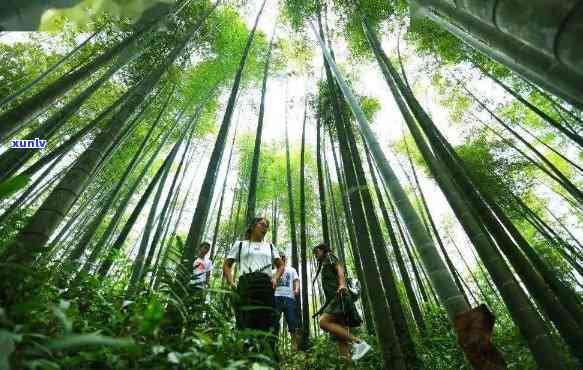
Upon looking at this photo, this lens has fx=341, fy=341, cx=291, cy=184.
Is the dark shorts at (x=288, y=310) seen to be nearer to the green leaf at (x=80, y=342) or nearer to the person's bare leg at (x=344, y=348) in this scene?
the person's bare leg at (x=344, y=348)

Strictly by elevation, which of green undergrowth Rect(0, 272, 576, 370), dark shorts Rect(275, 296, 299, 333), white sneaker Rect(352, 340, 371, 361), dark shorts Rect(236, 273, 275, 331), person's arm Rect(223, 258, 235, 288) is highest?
dark shorts Rect(275, 296, 299, 333)

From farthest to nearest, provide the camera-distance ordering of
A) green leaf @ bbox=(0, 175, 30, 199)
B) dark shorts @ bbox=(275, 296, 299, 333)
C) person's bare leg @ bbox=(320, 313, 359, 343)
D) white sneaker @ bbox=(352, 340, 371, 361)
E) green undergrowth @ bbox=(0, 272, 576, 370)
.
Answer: dark shorts @ bbox=(275, 296, 299, 333), person's bare leg @ bbox=(320, 313, 359, 343), white sneaker @ bbox=(352, 340, 371, 361), green leaf @ bbox=(0, 175, 30, 199), green undergrowth @ bbox=(0, 272, 576, 370)

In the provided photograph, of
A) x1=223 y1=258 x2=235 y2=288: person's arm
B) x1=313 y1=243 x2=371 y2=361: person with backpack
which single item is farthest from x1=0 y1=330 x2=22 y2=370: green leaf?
x1=313 y1=243 x2=371 y2=361: person with backpack

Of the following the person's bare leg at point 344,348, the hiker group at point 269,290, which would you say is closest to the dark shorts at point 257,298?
the hiker group at point 269,290

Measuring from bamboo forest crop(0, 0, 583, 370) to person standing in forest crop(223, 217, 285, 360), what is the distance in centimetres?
1

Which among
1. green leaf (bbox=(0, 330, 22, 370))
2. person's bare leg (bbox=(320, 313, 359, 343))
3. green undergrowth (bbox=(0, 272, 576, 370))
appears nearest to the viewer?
green leaf (bbox=(0, 330, 22, 370))

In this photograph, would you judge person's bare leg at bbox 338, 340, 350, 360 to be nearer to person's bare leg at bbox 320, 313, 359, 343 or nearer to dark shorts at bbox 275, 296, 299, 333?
person's bare leg at bbox 320, 313, 359, 343

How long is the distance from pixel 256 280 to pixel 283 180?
269 inches

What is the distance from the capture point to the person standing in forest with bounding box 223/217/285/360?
212cm

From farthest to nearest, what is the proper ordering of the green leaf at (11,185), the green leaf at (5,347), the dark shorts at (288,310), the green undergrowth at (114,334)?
1. the dark shorts at (288,310)
2. the green leaf at (11,185)
3. the green undergrowth at (114,334)
4. the green leaf at (5,347)

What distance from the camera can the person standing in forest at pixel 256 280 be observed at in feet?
6.97

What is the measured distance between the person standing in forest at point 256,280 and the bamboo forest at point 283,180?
14 mm

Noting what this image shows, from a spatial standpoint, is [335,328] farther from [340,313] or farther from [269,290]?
[269,290]

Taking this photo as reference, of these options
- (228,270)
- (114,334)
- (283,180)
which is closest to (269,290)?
(228,270)
